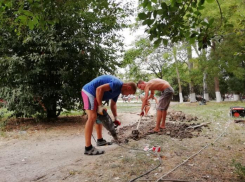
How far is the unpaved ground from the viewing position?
2.93 m

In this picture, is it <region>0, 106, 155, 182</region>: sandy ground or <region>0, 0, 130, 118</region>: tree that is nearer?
<region>0, 106, 155, 182</region>: sandy ground

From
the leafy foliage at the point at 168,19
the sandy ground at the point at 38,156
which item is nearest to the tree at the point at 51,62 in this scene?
the sandy ground at the point at 38,156

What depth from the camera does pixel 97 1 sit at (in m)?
3.02

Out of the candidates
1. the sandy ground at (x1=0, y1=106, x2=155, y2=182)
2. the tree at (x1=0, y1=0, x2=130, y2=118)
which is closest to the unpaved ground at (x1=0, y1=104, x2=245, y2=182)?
the sandy ground at (x1=0, y1=106, x2=155, y2=182)

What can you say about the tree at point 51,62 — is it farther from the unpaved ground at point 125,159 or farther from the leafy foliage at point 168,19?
the leafy foliage at point 168,19

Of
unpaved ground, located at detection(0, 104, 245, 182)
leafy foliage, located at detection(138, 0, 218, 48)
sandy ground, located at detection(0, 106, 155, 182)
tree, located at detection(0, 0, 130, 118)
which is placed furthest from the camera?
tree, located at detection(0, 0, 130, 118)

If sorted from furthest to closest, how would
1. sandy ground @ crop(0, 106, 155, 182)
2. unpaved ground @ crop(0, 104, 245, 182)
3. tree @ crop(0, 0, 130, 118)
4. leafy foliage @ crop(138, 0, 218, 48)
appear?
tree @ crop(0, 0, 130, 118) → sandy ground @ crop(0, 106, 155, 182) → unpaved ground @ crop(0, 104, 245, 182) → leafy foliage @ crop(138, 0, 218, 48)

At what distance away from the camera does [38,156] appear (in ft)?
14.0

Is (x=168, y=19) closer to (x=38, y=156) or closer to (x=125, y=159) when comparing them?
(x=125, y=159)

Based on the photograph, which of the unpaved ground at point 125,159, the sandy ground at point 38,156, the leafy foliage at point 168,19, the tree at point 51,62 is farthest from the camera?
the tree at point 51,62

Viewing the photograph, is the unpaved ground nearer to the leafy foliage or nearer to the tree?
the leafy foliage

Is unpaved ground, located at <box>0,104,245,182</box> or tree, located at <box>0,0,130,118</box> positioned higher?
tree, located at <box>0,0,130,118</box>

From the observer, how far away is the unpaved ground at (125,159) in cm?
293

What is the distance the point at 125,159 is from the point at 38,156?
1.94 meters
